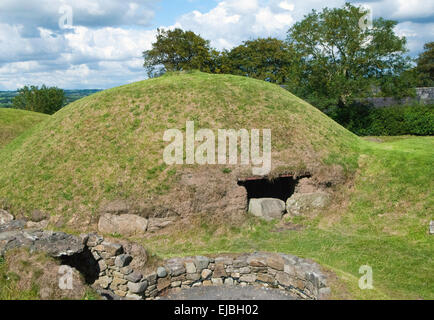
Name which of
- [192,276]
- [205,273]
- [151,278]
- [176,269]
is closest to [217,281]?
[205,273]

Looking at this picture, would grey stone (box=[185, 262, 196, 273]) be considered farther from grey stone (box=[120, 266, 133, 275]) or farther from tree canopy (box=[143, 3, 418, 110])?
tree canopy (box=[143, 3, 418, 110])

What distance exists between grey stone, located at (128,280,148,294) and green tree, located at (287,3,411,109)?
2686 centimetres

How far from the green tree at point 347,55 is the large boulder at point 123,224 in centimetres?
2432

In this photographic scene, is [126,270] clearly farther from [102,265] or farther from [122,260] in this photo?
[102,265]

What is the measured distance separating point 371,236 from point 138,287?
8989mm

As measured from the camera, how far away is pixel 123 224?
568 inches

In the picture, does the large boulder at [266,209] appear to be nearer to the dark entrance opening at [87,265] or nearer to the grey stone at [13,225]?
the dark entrance opening at [87,265]

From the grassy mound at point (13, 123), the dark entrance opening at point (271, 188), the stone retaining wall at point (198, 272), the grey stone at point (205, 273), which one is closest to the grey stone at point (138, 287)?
the stone retaining wall at point (198, 272)

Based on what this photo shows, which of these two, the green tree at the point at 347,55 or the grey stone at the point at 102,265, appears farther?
the green tree at the point at 347,55

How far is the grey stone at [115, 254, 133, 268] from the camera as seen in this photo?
11602 mm

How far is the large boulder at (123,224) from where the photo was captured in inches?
565

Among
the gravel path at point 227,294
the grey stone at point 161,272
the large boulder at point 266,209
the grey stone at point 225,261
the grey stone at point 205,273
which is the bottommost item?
the gravel path at point 227,294
